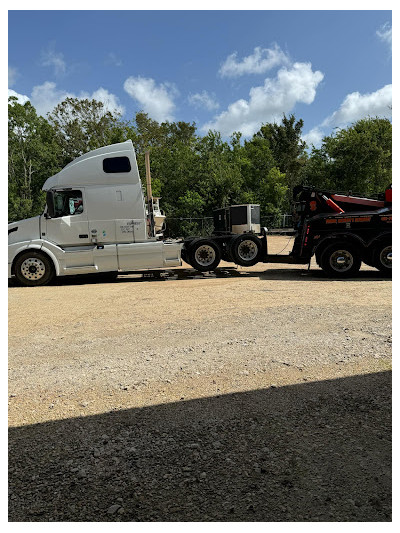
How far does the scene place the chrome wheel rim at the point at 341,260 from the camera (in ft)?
37.9

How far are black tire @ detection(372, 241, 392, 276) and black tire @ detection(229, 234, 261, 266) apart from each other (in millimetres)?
3611

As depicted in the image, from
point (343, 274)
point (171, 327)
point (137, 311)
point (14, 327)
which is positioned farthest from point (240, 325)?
point (343, 274)

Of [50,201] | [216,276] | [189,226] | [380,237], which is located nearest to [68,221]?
[50,201]

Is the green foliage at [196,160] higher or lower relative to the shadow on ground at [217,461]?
higher

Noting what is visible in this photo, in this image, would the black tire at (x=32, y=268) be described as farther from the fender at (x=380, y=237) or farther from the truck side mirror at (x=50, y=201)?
the fender at (x=380, y=237)

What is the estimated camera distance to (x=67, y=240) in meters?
11.8

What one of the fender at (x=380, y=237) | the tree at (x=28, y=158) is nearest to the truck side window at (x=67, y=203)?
the fender at (x=380, y=237)

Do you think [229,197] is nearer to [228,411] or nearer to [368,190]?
[368,190]

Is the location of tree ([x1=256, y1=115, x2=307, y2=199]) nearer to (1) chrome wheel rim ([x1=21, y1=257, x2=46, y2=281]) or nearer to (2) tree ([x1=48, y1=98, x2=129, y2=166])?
(2) tree ([x1=48, y1=98, x2=129, y2=166])

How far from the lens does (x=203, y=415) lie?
11.7 ft

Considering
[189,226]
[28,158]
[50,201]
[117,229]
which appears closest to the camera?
[50,201]

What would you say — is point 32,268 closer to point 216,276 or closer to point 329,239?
point 216,276

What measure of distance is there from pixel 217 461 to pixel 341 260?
980cm

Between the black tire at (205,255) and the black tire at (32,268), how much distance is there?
4.57 metres
